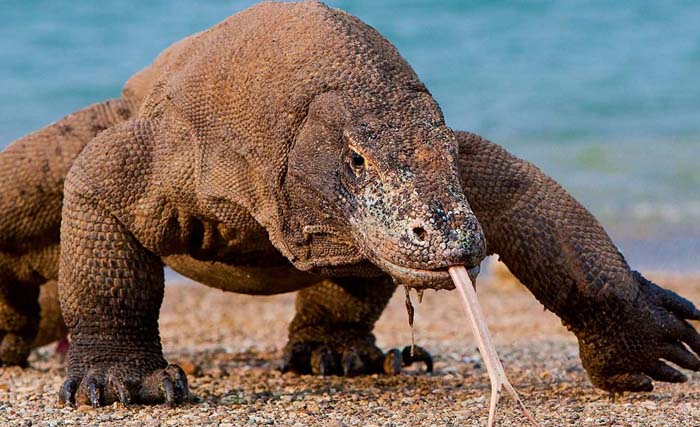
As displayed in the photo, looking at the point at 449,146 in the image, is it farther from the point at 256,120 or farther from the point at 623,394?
the point at 623,394

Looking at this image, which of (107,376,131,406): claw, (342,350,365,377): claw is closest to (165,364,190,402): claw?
(107,376,131,406): claw

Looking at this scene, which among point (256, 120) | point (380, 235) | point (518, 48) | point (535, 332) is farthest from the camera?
point (518, 48)

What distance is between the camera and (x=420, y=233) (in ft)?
15.3

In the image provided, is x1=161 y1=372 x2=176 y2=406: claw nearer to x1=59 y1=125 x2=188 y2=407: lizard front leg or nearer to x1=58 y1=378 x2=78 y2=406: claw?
x1=59 y1=125 x2=188 y2=407: lizard front leg

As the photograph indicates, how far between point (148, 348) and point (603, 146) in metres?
16.8

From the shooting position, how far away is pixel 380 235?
4812 mm

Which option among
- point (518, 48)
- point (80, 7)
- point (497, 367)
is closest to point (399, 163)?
point (497, 367)

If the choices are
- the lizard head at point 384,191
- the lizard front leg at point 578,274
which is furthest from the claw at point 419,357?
the lizard head at point 384,191

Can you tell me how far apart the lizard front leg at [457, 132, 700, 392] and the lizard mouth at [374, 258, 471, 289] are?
1454 mm

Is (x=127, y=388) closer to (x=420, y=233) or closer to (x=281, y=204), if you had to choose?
(x=281, y=204)

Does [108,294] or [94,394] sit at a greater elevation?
[108,294]

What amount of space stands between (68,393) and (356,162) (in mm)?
2123

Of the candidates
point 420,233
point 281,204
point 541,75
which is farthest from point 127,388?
point 541,75

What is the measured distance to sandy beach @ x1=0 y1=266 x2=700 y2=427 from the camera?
5.85 metres
